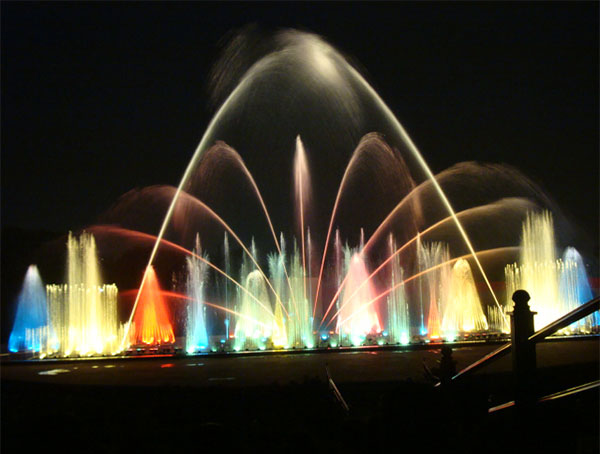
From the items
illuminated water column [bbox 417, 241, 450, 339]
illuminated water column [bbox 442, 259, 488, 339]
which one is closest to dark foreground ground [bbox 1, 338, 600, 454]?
illuminated water column [bbox 417, 241, 450, 339]

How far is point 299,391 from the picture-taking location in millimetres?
11367

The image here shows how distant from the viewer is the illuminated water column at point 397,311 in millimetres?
29825

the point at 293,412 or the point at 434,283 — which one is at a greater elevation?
the point at 434,283

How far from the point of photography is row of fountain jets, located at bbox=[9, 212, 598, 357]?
1131 inches

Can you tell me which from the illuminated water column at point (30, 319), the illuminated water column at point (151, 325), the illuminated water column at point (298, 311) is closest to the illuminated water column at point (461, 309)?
the illuminated water column at point (298, 311)

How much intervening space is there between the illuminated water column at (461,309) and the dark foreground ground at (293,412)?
1635 cm

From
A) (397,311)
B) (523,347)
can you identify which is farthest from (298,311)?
(523,347)

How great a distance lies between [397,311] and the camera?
31875mm

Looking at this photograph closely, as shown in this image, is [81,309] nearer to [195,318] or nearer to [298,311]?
[195,318]

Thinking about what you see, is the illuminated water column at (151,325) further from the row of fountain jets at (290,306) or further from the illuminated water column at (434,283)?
the illuminated water column at (434,283)

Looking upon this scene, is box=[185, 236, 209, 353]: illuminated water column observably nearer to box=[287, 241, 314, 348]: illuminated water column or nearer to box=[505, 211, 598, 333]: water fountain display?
box=[287, 241, 314, 348]: illuminated water column

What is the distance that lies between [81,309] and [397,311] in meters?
15.5

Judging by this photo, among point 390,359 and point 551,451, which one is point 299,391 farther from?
point 390,359

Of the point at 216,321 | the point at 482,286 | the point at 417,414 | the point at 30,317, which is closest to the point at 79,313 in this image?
the point at 30,317
